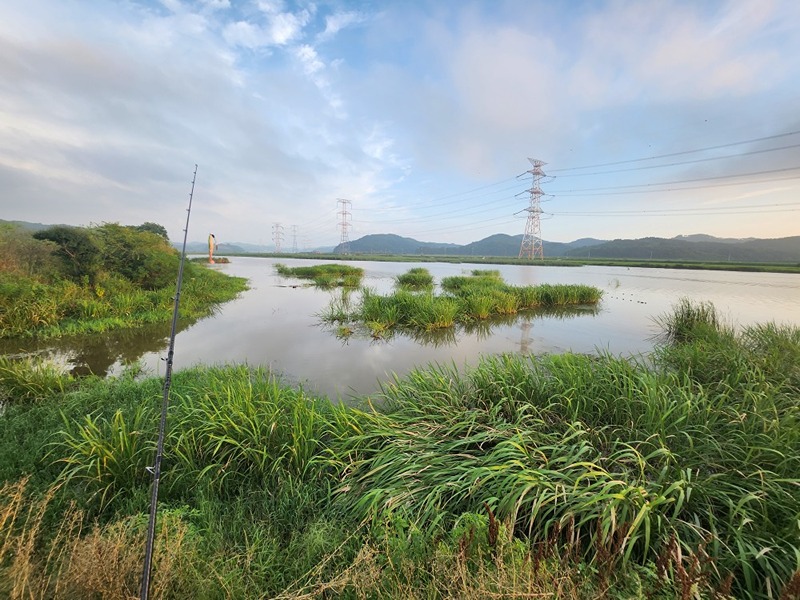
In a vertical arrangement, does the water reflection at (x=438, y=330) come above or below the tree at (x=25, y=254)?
below

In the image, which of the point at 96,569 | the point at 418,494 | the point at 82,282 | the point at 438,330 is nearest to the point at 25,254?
the point at 82,282

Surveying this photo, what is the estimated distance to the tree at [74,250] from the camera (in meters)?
11.5

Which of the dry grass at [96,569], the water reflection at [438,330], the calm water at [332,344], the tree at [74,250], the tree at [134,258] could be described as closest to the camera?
the dry grass at [96,569]

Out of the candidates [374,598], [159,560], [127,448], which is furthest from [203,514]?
[374,598]

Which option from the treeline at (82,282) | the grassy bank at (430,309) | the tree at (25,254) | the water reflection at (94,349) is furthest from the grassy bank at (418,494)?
the tree at (25,254)

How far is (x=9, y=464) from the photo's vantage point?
11.0ft

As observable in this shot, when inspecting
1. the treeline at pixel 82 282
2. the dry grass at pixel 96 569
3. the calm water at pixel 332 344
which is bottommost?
the calm water at pixel 332 344

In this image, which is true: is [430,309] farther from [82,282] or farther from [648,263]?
[648,263]

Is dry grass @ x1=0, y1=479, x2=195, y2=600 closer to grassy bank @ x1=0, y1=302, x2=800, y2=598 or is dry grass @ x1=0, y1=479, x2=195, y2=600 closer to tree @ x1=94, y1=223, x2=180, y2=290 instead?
grassy bank @ x1=0, y1=302, x2=800, y2=598

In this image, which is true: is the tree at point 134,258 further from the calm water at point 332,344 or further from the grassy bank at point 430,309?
the grassy bank at point 430,309

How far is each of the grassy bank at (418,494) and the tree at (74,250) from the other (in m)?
9.12

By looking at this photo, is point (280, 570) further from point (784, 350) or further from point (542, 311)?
point (542, 311)

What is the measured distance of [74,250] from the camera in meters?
11.9

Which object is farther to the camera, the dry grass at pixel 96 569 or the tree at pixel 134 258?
the tree at pixel 134 258
